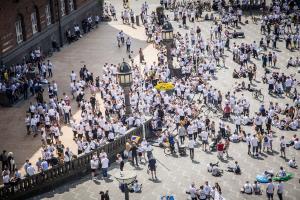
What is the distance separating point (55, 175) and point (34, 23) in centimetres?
2363

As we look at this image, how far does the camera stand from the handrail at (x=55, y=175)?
106 ft

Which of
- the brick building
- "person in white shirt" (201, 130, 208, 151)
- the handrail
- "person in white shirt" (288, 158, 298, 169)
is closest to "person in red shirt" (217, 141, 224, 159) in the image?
"person in white shirt" (201, 130, 208, 151)

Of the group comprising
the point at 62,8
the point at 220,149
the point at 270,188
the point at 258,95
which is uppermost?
the point at 62,8

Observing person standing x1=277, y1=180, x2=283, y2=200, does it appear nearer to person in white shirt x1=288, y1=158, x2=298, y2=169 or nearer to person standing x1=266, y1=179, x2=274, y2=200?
person standing x1=266, y1=179, x2=274, y2=200

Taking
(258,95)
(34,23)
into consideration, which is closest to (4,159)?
(258,95)

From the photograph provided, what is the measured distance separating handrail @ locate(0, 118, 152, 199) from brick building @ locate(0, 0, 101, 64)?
15948 mm

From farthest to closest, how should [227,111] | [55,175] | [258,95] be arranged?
[258,95], [227,111], [55,175]

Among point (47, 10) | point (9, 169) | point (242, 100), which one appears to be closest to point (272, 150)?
point (242, 100)

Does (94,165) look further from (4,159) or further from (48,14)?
(48,14)

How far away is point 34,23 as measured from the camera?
2115 inches

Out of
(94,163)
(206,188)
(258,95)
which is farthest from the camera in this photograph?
(258,95)

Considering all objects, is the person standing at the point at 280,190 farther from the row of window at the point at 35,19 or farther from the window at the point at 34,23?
the window at the point at 34,23

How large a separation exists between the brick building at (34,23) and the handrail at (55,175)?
628 inches

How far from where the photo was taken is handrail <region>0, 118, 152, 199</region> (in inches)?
1271
